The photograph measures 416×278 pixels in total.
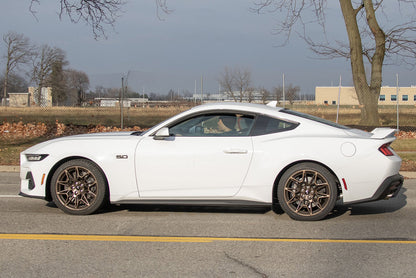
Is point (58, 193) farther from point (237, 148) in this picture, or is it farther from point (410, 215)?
point (410, 215)

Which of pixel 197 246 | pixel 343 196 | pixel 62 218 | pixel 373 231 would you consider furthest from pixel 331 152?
pixel 62 218

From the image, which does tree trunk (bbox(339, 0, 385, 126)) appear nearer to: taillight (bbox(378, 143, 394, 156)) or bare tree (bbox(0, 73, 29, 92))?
taillight (bbox(378, 143, 394, 156))

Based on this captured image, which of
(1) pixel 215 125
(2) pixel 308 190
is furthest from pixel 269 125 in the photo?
(2) pixel 308 190

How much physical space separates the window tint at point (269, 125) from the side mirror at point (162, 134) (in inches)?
41.8

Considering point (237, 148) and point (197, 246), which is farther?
point (237, 148)

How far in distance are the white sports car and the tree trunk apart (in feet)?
41.0

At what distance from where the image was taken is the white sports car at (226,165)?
562cm

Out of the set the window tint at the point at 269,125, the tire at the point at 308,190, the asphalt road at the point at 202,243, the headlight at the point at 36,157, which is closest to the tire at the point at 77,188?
the asphalt road at the point at 202,243

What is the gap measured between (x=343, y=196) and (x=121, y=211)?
2890 mm

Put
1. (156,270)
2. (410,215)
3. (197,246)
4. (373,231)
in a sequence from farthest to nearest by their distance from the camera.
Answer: (410,215), (373,231), (197,246), (156,270)

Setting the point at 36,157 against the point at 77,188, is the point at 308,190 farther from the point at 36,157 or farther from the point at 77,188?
the point at 36,157

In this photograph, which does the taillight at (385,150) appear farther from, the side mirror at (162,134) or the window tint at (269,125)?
the side mirror at (162,134)

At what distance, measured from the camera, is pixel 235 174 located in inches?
224

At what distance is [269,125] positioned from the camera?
588 centimetres
